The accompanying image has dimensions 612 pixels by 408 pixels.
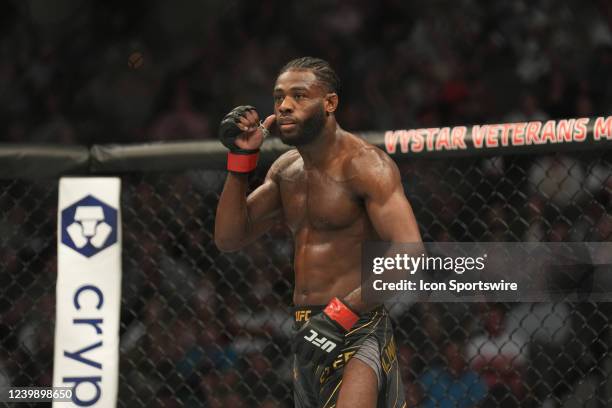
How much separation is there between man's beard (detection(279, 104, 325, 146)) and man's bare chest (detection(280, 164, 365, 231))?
113 mm

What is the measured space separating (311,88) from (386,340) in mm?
685

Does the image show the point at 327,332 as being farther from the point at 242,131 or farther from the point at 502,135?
the point at 502,135

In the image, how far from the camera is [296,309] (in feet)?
8.16

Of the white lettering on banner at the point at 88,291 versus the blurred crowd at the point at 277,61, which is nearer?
the white lettering on banner at the point at 88,291

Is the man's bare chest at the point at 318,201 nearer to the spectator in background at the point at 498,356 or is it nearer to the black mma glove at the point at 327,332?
the black mma glove at the point at 327,332

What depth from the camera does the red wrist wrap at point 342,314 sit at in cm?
229

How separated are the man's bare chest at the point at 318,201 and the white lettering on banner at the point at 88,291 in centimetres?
64

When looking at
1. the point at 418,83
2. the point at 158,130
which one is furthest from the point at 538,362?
the point at 158,130

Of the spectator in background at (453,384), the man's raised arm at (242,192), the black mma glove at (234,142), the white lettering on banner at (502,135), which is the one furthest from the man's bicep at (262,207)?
the spectator in background at (453,384)

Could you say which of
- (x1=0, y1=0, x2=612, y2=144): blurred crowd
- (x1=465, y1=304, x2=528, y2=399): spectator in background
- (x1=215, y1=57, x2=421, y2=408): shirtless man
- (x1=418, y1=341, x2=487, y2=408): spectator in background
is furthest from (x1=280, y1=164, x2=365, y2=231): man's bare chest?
(x1=0, y1=0, x2=612, y2=144): blurred crowd

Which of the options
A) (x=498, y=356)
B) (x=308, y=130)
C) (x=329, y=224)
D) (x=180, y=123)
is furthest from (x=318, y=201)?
(x=180, y=123)

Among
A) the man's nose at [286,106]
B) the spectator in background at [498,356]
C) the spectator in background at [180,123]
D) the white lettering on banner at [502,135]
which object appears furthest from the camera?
the spectator in background at [180,123]

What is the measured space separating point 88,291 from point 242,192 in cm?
70

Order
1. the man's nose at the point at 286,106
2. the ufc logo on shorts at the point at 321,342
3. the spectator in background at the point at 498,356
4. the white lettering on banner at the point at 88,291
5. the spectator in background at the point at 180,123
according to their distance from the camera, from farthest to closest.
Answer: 1. the spectator in background at the point at 180,123
2. the spectator in background at the point at 498,356
3. the white lettering on banner at the point at 88,291
4. the man's nose at the point at 286,106
5. the ufc logo on shorts at the point at 321,342
